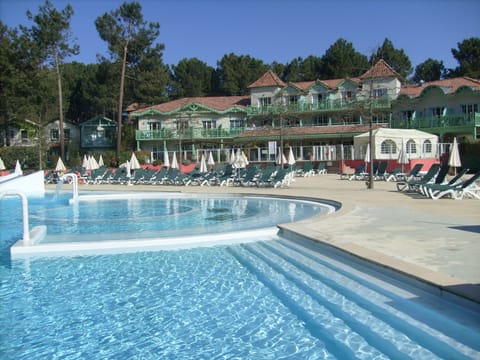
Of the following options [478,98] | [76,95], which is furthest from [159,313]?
[76,95]

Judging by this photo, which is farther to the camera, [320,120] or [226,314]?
[320,120]

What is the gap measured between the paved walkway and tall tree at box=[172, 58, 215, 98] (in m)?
52.2

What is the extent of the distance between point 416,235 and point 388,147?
77.8 ft

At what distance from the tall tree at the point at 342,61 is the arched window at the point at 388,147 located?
26.5 metres

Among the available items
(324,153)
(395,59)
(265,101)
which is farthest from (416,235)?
(395,59)

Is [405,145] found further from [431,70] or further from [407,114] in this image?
[431,70]

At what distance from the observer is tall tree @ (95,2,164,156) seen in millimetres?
46500

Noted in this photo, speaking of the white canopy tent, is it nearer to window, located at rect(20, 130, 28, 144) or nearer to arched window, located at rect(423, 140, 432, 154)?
arched window, located at rect(423, 140, 432, 154)

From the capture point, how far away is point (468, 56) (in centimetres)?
5719

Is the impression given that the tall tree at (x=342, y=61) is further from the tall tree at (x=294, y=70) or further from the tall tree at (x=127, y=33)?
the tall tree at (x=127, y=33)

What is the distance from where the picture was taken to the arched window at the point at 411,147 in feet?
99.0

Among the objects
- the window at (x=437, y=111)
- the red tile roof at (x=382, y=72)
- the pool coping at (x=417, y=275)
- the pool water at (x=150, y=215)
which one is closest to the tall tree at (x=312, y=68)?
the red tile roof at (x=382, y=72)

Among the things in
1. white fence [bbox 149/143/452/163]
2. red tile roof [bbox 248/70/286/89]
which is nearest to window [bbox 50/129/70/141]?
white fence [bbox 149/143/452/163]

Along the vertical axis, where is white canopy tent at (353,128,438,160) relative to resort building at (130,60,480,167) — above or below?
below
